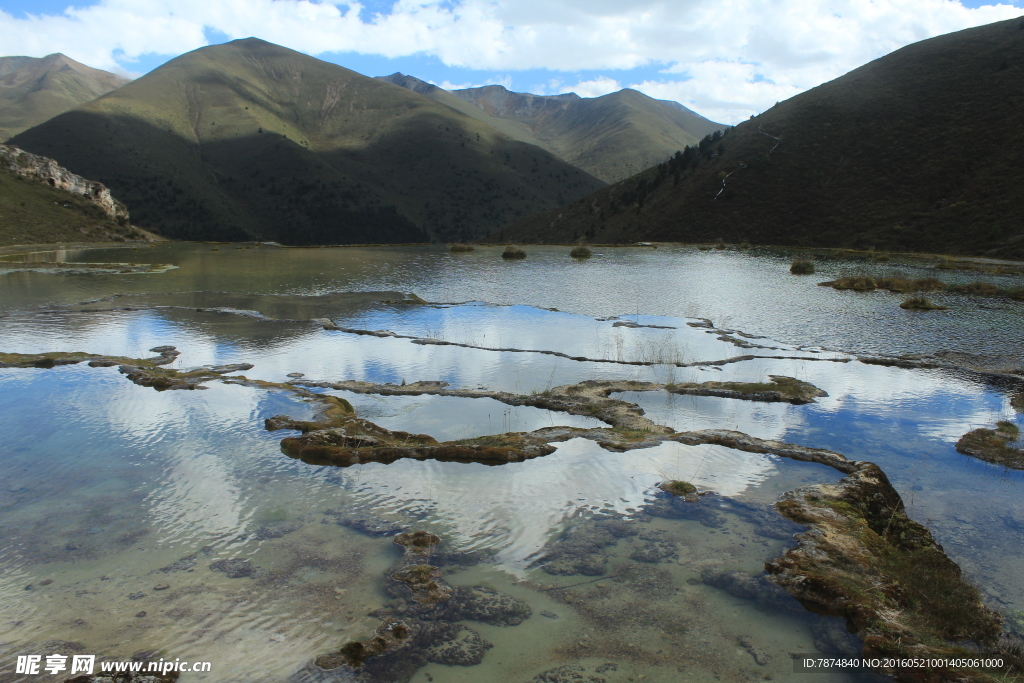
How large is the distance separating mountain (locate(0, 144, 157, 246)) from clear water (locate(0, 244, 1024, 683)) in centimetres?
6011

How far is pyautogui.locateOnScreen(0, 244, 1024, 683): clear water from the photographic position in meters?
5.48

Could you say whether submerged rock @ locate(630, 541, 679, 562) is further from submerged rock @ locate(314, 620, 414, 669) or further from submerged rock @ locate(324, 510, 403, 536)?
submerged rock @ locate(324, 510, 403, 536)

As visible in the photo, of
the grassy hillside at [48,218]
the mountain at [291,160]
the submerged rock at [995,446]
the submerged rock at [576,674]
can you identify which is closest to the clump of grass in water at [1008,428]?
the submerged rock at [995,446]

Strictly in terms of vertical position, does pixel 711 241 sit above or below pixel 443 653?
above

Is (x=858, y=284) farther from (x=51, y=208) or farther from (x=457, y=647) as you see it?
(x=51, y=208)

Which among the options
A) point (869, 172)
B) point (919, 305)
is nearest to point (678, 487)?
point (919, 305)

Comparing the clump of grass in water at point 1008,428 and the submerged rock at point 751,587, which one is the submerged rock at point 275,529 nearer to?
the submerged rock at point 751,587

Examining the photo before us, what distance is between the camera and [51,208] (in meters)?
73.6

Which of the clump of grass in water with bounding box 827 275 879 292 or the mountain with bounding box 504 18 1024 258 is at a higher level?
the mountain with bounding box 504 18 1024 258

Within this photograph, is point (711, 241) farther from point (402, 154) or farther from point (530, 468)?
point (402, 154)

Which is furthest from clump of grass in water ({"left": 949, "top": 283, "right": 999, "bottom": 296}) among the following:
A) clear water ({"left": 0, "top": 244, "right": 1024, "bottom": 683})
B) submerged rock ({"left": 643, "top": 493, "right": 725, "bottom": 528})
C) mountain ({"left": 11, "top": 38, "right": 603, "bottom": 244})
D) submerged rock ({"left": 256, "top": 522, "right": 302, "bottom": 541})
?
mountain ({"left": 11, "top": 38, "right": 603, "bottom": 244})

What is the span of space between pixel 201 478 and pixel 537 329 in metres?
12.7

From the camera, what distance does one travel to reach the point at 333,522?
24.5 ft

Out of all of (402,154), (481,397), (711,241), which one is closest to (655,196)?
(711,241)
